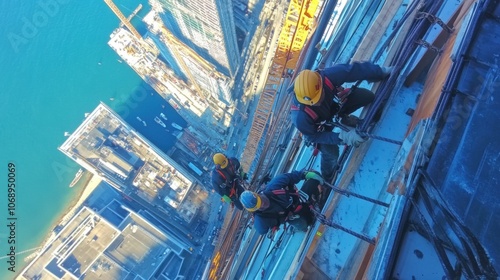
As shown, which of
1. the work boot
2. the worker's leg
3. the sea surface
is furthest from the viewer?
the sea surface

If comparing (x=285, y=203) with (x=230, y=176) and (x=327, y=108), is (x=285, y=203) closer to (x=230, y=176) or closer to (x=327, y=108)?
(x=327, y=108)

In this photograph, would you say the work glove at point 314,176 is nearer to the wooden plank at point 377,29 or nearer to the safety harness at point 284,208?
the safety harness at point 284,208

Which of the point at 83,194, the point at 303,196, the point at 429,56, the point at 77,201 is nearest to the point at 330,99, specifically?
the point at 429,56

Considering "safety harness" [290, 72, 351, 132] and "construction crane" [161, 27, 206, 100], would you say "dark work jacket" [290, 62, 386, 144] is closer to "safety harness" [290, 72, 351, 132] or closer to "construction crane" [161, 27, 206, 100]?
"safety harness" [290, 72, 351, 132]

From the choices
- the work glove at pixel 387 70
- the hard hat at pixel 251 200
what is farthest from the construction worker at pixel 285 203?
the work glove at pixel 387 70

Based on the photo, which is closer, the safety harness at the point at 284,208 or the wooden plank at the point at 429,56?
the wooden plank at the point at 429,56

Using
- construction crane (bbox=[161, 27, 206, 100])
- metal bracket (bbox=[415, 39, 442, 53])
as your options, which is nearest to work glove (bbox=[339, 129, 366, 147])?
metal bracket (bbox=[415, 39, 442, 53])
